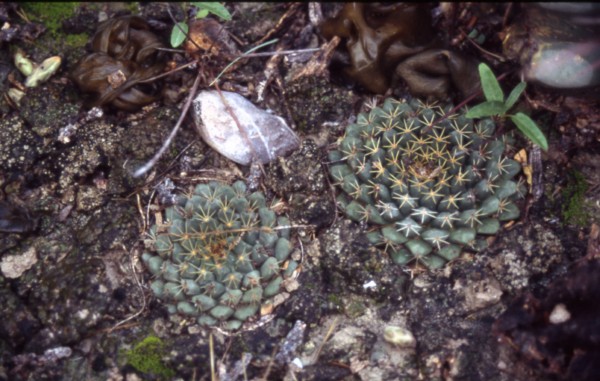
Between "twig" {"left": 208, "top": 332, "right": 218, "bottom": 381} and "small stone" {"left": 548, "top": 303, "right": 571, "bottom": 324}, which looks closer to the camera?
"small stone" {"left": 548, "top": 303, "right": 571, "bottom": 324}

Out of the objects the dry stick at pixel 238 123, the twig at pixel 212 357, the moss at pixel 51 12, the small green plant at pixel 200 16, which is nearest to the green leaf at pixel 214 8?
the small green plant at pixel 200 16

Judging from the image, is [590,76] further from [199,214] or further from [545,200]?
[199,214]

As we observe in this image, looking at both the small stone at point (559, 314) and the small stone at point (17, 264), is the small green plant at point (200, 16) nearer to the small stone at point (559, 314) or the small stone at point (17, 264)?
the small stone at point (17, 264)

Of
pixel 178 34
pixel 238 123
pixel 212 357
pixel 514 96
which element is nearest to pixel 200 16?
pixel 178 34

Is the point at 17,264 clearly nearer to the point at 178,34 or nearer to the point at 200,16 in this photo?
the point at 178,34

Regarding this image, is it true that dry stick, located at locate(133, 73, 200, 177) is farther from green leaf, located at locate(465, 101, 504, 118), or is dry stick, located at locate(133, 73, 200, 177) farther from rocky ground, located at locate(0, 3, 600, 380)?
green leaf, located at locate(465, 101, 504, 118)

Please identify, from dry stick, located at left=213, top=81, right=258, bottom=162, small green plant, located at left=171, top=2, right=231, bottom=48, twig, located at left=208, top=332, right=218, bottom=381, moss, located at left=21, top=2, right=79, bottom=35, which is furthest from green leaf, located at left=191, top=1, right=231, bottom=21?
twig, located at left=208, top=332, right=218, bottom=381
